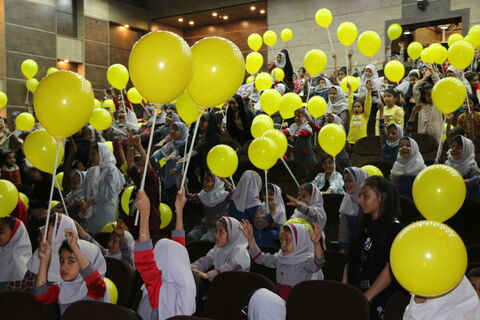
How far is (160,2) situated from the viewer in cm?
1798

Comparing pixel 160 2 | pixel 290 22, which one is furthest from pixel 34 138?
pixel 160 2

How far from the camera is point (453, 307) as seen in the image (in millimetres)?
2146

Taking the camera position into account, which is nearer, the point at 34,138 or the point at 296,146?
the point at 34,138

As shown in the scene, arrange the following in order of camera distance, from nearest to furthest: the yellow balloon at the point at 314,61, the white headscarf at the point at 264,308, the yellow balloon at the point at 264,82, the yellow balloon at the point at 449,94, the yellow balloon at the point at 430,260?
the yellow balloon at the point at 430,260 < the white headscarf at the point at 264,308 < the yellow balloon at the point at 449,94 < the yellow balloon at the point at 314,61 < the yellow balloon at the point at 264,82

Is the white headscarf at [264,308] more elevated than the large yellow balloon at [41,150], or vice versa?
the large yellow balloon at [41,150]


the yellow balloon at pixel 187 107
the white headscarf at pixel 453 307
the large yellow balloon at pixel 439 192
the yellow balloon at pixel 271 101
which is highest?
the yellow balloon at pixel 271 101

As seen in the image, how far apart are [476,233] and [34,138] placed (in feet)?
12.3

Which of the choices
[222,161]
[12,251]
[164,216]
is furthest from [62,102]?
[164,216]

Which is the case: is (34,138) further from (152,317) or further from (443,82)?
(443,82)

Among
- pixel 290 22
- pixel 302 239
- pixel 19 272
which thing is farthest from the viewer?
pixel 290 22

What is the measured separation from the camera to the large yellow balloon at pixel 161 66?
9.04 feet

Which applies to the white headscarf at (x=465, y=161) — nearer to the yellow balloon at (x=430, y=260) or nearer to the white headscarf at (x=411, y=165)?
the white headscarf at (x=411, y=165)

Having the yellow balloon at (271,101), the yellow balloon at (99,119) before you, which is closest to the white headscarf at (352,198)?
the yellow balloon at (271,101)

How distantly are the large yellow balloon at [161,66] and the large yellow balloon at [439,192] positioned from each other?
5.10 feet
